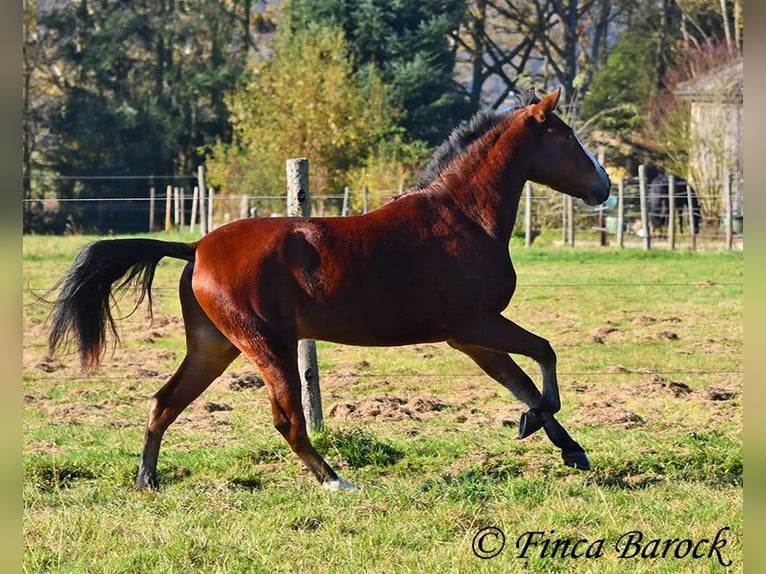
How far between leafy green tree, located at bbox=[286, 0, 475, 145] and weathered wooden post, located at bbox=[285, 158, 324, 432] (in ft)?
94.8

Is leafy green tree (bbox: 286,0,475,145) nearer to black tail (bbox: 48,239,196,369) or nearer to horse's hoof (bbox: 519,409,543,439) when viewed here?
black tail (bbox: 48,239,196,369)

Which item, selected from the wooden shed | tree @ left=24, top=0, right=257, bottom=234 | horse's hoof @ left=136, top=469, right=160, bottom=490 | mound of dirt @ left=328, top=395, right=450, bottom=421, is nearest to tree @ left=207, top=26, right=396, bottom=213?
tree @ left=24, top=0, right=257, bottom=234

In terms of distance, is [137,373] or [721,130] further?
[721,130]

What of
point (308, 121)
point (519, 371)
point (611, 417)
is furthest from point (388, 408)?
point (308, 121)

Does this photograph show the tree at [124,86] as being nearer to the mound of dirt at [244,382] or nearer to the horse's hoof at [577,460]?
the mound of dirt at [244,382]

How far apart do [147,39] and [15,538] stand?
135ft

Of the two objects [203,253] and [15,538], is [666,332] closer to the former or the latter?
[203,253]

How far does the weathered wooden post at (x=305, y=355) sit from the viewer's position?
23.2 feet

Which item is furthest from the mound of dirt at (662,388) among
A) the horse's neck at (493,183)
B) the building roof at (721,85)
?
the building roof at (721,85)

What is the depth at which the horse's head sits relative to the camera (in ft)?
20.4

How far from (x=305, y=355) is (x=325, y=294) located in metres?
1.52

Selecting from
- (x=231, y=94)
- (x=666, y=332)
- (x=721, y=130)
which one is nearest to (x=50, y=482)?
(x=666, y=332)

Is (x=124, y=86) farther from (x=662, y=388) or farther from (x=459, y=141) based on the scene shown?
(x=459, y=141)

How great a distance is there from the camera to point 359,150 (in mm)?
32906
